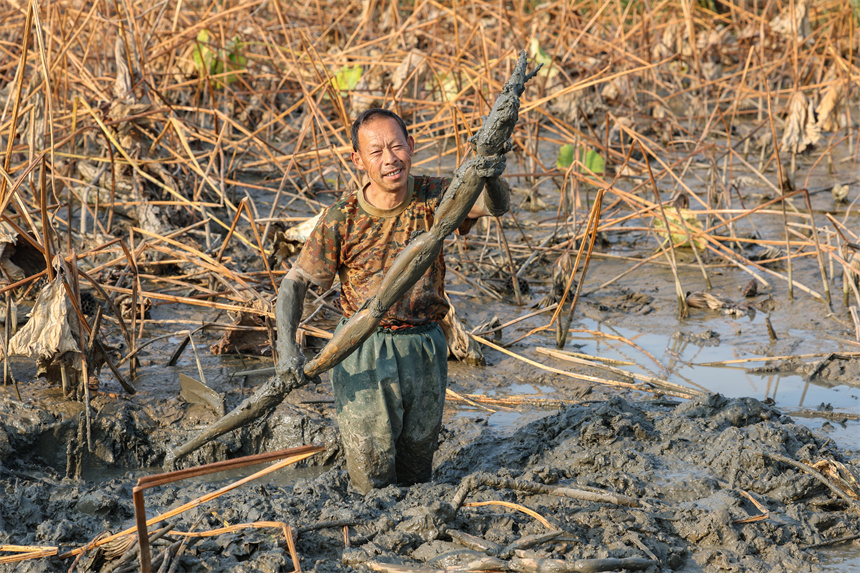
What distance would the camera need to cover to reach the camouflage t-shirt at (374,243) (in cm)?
252

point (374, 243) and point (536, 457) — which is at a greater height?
point (374, 243)

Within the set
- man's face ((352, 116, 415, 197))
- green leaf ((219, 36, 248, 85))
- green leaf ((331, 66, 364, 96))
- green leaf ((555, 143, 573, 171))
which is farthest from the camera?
green leaf ((331, 66, 364, 96))

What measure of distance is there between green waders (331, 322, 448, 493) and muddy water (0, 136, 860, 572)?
12 centimetres

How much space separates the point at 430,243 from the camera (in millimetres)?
2238

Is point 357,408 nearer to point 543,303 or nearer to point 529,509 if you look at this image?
point 529,509

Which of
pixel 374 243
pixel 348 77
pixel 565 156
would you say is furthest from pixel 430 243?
pixel 348 77

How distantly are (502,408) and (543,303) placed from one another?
1163mm

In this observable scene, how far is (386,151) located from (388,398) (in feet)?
2.54

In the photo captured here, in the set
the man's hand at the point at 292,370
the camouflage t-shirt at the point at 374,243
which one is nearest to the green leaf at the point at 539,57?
the camouflage t-shirt at the point at 374,243

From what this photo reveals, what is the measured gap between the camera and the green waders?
2.56m

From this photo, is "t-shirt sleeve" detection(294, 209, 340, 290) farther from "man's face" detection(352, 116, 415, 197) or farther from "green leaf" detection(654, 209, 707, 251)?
"green leaf" detection(654, 209, 707, 251)

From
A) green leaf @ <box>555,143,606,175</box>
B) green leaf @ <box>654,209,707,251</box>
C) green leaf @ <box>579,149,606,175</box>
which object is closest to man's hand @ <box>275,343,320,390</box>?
green leaf @ <box>654,209,707,251</box>

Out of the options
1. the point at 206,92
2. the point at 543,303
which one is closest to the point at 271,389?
the point at 543,303

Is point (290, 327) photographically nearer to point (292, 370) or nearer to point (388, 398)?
point (292, 370)
